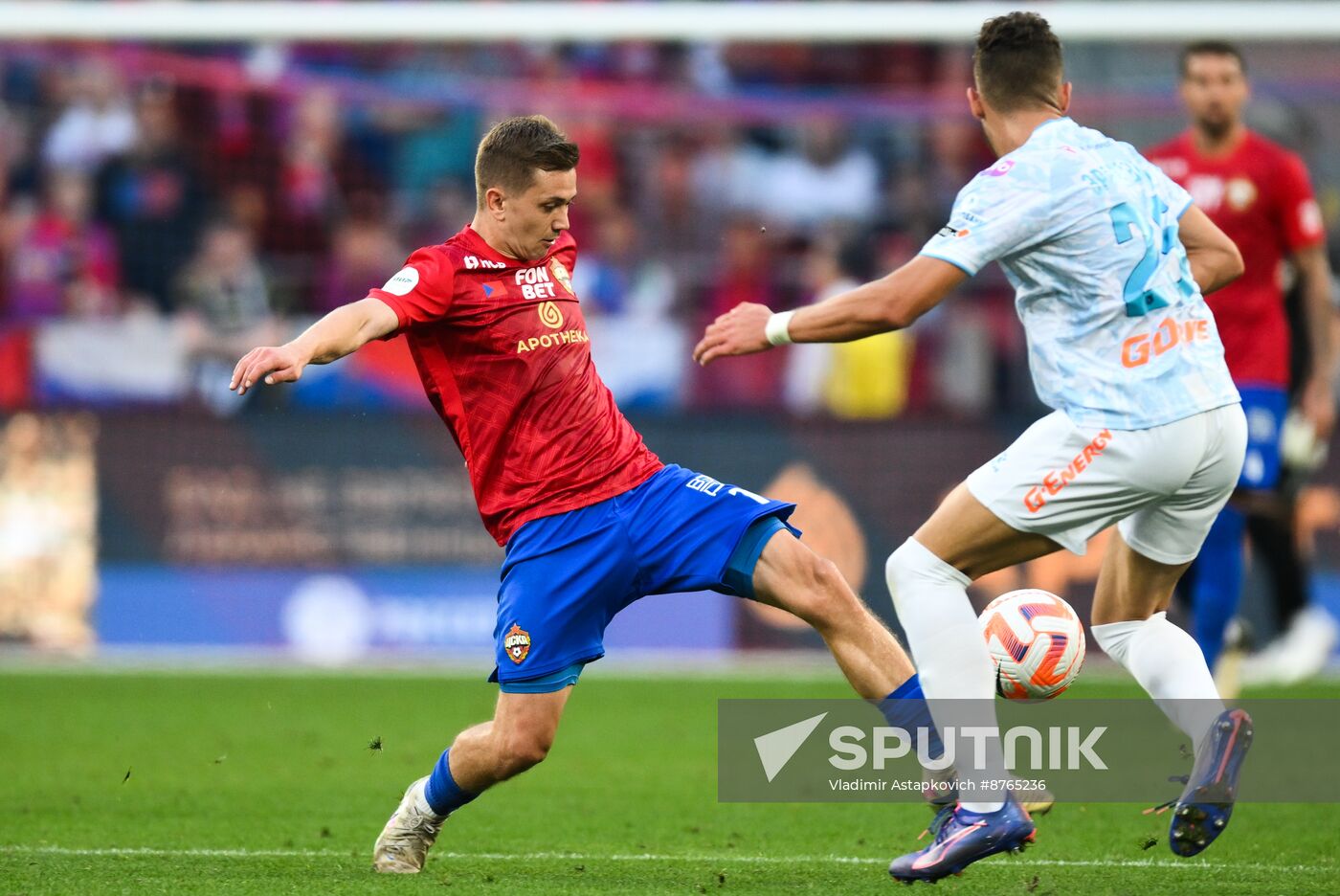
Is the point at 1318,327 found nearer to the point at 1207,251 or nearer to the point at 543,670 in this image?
the point at 1207,251

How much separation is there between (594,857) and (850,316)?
83.8 inches

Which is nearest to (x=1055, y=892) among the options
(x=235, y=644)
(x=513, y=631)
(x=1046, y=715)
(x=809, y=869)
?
(x=809, y=869)

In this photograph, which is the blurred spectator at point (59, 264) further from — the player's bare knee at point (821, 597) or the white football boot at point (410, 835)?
the player's bare knee at point (821, 597)

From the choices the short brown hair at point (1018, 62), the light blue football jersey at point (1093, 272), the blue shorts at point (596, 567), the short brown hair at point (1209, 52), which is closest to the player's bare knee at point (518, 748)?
the blue shorts at point (596, 567)

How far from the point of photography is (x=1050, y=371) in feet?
16.8

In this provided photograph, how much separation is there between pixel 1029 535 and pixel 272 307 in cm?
913

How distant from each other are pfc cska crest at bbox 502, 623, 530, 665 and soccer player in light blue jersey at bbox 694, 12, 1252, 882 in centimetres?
110

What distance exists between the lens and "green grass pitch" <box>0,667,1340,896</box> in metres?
5.50

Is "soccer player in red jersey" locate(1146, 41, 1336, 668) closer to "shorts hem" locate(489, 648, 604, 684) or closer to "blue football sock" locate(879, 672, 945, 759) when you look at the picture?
"blue football sock" locate(879, 672, 945, 759)

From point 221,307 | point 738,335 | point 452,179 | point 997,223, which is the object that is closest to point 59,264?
point 221,307

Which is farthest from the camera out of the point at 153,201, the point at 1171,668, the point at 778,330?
the point at 153,201

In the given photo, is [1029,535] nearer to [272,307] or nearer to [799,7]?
[799,7]

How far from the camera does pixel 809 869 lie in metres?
5.76

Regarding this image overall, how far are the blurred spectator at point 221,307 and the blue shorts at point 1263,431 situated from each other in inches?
279
